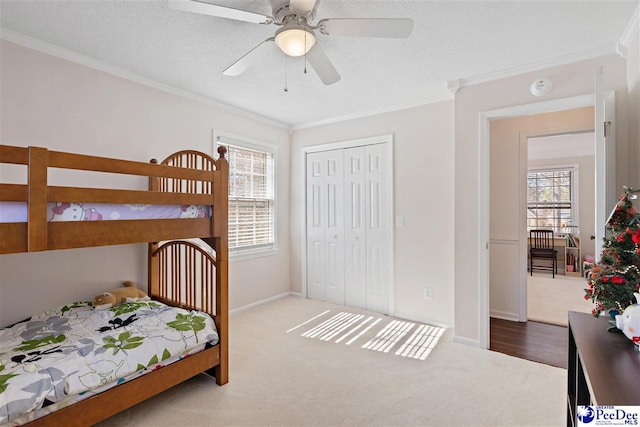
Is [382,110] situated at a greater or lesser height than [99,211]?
greater

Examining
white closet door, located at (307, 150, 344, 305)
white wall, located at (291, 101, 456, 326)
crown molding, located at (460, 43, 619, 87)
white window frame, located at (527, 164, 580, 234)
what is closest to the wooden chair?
white window frame, located at (527, 164, 580, 234)

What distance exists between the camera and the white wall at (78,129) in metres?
2.19

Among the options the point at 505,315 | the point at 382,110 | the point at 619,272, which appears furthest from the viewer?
the point at 382,110

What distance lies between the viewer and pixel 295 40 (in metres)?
1.75

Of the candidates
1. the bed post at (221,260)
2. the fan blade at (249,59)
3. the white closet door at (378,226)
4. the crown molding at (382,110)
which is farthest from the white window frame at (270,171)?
the fan blade at (249,59)

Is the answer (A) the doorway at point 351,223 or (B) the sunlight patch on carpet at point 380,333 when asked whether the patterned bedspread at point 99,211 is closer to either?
(B) the sunlight patch on carpet at point 380,333

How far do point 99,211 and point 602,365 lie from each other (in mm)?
2290

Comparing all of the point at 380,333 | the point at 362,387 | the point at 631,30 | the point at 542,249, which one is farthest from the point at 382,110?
the point at 542,249

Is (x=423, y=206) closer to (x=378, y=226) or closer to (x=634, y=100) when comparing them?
(x=378, y=226)

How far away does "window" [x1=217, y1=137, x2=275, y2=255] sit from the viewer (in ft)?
12.4

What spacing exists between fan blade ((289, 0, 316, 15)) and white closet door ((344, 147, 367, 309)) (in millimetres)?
2304

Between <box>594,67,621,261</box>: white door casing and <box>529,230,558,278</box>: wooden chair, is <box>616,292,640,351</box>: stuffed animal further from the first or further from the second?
<box>529,230,558,278</box>: wooden chair

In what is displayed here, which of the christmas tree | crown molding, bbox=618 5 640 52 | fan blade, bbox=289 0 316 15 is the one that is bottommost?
the christmas tree

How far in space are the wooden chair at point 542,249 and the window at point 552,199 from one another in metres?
0.74
